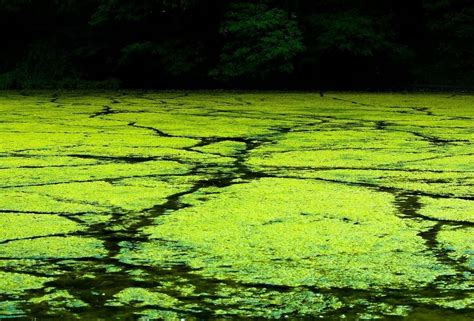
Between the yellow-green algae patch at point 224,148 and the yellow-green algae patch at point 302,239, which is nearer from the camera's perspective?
the yellow-green algae patch at point 302,239

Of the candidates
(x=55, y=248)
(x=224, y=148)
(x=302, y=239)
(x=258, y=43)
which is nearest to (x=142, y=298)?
(x=55, y=248)

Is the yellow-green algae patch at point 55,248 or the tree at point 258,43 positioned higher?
the tree at point 258,43

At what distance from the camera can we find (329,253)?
107 inches

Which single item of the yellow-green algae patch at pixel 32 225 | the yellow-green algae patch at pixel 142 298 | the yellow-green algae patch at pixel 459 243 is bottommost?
the yellow-green algae patch at pixel 142 298

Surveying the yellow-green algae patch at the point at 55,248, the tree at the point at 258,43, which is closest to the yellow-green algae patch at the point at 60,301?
the yellow-green algae patch at the point at 55,248

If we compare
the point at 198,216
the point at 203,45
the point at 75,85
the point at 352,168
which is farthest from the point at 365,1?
the point at 198,216

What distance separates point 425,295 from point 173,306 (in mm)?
625

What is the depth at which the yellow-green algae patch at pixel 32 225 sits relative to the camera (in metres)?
2.95

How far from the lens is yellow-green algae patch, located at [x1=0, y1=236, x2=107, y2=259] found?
8.80 ft

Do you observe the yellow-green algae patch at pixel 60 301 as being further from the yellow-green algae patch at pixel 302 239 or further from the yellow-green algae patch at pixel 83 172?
the yellow-green algae patch at pixel 83 172

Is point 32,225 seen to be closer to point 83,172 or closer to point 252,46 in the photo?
point 83,172

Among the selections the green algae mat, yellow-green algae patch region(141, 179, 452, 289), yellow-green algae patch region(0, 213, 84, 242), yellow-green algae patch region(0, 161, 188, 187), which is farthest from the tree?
yellow-green algae patch region(0, 213, 84, 242)

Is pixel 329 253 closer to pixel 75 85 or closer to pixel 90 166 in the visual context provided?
pixel 90 166

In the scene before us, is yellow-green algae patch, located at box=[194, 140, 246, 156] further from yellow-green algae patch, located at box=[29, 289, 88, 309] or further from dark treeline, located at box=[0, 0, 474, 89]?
dark treeline, located at box=[0, 0, 474, 89]
